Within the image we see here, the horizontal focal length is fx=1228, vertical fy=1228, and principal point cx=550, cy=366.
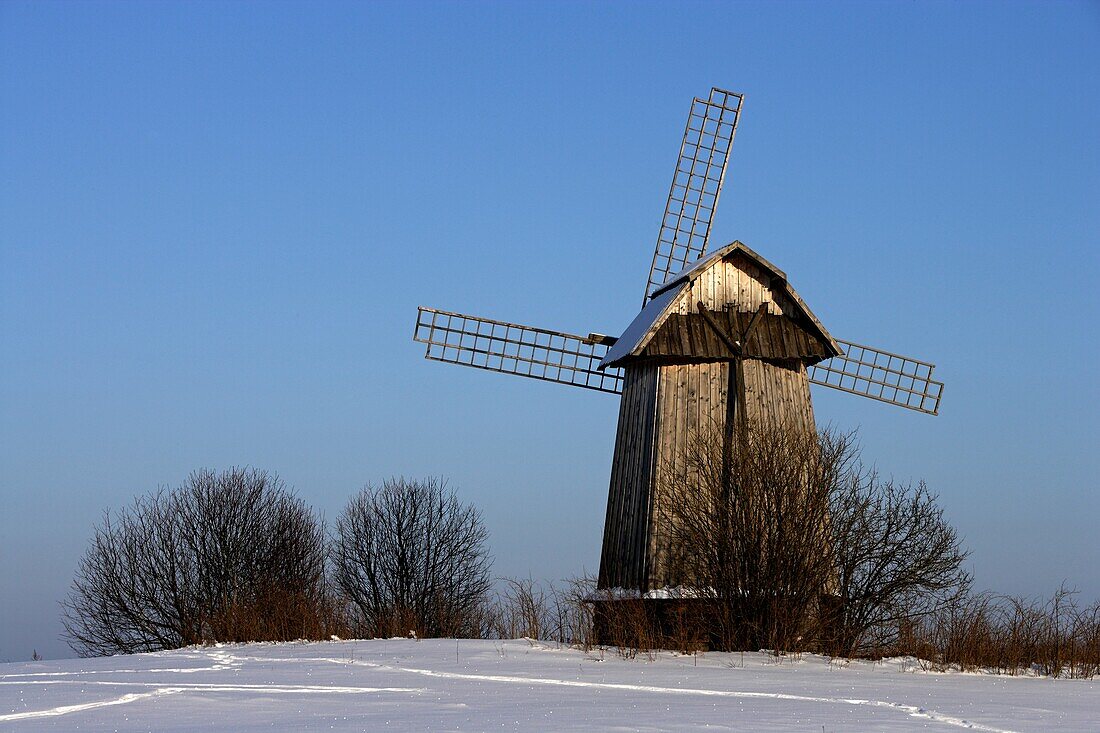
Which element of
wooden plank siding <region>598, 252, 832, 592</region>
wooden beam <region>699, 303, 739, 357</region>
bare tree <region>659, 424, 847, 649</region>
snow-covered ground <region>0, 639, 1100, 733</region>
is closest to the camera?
snow-covered ground <region>0, 639, 1100, 733</region>

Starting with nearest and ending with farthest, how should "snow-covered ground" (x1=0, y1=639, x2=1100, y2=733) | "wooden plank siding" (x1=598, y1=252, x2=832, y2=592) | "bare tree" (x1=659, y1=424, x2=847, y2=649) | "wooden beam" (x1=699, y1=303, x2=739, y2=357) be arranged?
"snow-covered ground" (x1=0, y1=639, x2=1100, y2=733) → "bare tree" (x1=659, y1=424, x2=847, y2=649) → "wooden plank siding" (x1=598, y1=252, x2=832, y2=592) → "wooden beam" (x1=699, y1=303, x2=739, y2=357)

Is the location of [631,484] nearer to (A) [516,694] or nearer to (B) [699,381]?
(B) [699,381]

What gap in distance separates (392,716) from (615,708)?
5.22ft

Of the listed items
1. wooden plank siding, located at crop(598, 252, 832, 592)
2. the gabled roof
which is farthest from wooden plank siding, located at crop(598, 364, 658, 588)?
the gabled roof

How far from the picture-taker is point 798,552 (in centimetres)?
1470

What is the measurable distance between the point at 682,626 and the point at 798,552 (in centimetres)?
167

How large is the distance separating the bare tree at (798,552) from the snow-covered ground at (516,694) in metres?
0.93

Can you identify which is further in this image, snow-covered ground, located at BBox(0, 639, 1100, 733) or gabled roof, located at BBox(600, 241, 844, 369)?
gabled roof, located at BBox(600, 241, 844, 369)

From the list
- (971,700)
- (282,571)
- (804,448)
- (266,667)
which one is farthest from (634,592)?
(282,571)

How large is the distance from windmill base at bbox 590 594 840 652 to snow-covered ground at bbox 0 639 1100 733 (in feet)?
1.82

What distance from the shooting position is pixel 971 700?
978cm

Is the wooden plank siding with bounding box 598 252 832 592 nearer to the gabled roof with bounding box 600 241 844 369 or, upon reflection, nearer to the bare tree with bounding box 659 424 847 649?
the gabled roof with bounding box 600 241 844 369

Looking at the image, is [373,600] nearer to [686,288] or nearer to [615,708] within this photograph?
[686,288]

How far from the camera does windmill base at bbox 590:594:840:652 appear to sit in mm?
14680
